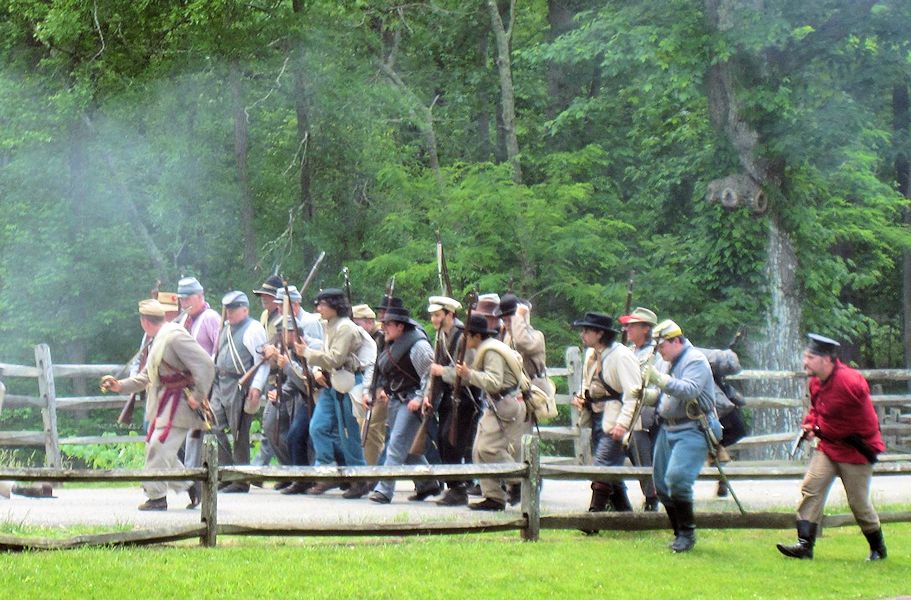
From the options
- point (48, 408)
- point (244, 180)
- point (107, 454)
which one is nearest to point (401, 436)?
point (48, 408)

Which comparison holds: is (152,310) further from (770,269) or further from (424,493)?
(770,269)

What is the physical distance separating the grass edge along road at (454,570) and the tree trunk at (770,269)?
12467mm

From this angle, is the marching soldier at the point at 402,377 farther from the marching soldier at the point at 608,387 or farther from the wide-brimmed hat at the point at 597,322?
the wide-brimmed hat at the point at 597,322

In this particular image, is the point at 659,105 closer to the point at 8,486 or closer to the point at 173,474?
the point at 8,486

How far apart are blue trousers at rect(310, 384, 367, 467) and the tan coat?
1.78m

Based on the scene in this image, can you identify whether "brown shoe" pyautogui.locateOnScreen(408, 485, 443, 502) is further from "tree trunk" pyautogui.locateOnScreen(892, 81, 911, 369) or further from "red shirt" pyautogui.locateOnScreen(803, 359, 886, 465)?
"tree trunk" pyautogui.locateOnScreen(892, 81, 911, 369)

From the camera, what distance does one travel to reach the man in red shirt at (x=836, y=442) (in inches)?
443

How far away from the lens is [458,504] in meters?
14.0

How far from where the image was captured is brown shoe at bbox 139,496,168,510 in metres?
13.0

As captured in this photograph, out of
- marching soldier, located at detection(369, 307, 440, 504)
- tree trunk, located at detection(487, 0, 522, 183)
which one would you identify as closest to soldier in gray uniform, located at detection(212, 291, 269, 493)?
marching soldier, located at detection(369, 307, 440, 504)

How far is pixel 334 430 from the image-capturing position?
14.6 m

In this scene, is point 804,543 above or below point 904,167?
below

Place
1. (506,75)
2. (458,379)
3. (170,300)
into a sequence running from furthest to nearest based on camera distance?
(506,75) → (170,300) → (458,379)

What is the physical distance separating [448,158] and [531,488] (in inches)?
922
